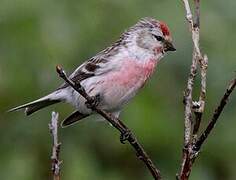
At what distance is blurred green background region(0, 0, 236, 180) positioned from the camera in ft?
18.1

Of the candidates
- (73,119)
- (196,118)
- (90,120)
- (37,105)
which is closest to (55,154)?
(196,118)

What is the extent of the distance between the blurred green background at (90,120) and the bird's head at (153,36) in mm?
523

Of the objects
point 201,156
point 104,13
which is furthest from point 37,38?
point 201,156

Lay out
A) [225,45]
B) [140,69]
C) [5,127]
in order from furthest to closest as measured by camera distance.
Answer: [225,45] < [5,127] < [140,69]

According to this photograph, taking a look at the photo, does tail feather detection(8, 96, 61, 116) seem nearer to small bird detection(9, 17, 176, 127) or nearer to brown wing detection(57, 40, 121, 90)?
small bird detection(9, 17, 176, 127)

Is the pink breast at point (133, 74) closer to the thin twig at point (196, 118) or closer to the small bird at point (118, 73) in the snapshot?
the small bird at point (118, 73)

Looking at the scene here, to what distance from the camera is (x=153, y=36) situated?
508cm

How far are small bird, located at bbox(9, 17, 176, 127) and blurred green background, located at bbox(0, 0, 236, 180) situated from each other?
1.30ft

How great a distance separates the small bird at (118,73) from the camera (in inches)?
194

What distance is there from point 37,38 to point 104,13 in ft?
2.10

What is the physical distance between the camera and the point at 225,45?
19.6 feet

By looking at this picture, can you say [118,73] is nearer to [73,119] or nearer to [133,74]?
[133,74]

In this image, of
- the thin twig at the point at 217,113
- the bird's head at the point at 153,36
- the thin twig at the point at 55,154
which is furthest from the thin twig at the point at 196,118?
the bird's head at the point at 153,36

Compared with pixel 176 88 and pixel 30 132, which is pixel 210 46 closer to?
pixel 176 88
